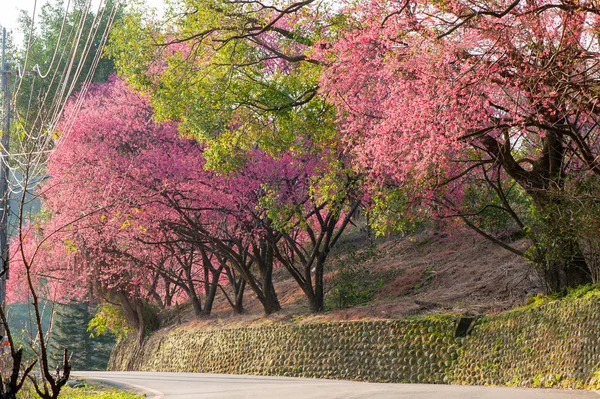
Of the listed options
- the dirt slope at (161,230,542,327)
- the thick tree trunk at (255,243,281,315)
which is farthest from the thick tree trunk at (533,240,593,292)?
the thick tree trunk at (255,243,281,315)

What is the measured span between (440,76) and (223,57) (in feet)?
26.8

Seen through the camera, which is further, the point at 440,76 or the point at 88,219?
the point at 88,219

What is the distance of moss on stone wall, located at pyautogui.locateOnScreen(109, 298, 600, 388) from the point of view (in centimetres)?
1450

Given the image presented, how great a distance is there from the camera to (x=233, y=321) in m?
28.1

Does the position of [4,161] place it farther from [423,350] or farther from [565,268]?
[565,268]

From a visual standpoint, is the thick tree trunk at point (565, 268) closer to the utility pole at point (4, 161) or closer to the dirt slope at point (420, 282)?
the dirt slope at point (420, 282)

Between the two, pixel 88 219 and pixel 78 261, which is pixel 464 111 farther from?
pixel 78 261

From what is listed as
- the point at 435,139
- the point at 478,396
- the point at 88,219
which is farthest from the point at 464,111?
the point at 88,219

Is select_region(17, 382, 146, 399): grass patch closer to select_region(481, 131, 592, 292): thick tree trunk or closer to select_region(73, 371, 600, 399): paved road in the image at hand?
select_region(73, 371, 600, 399): paved road

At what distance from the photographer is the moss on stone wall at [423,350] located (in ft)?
47.6

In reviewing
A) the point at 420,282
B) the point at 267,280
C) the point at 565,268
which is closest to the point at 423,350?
the point at 565,268

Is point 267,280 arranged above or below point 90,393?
above

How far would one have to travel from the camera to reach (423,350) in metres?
18.9

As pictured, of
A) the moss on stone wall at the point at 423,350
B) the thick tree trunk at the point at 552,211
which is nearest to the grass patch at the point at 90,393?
the moss on stone wall at the point at 423,350
